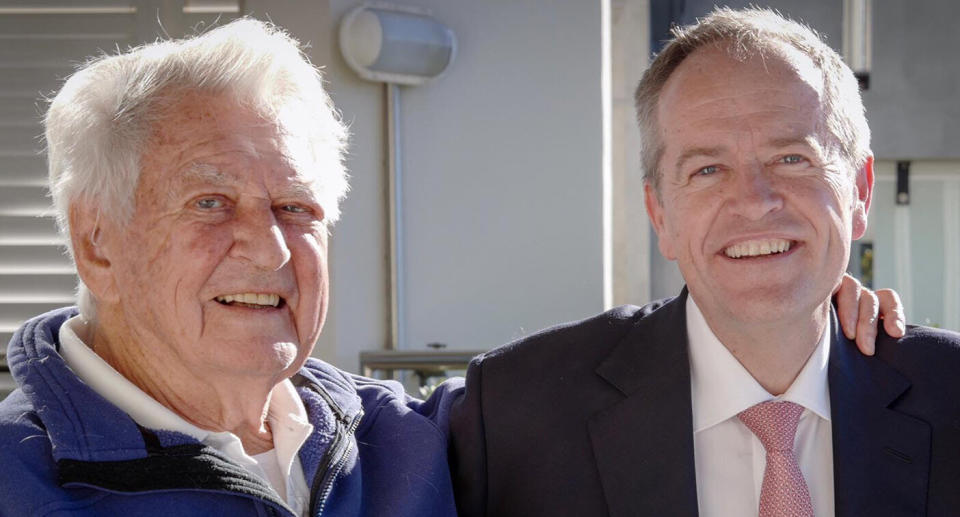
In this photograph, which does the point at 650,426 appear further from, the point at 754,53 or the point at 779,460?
the point at 754,53

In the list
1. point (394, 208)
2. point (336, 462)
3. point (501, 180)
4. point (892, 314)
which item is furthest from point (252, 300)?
point (501, 180)

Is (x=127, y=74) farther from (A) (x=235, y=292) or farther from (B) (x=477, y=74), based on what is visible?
(B) (x=477, y=74)

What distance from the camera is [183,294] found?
6.02 feet

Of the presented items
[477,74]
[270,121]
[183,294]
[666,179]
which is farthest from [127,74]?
[477,74]

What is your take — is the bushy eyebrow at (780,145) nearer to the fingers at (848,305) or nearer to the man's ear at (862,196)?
the man's ear at (862,196)

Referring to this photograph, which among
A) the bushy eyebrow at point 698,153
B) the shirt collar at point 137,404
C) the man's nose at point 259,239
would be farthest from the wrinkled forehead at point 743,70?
the shirt collar at point 137,404

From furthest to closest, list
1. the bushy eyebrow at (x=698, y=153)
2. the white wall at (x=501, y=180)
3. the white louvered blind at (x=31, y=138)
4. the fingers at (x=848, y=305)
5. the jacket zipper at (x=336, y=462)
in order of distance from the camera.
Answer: the white wall at (x=501, y=180)
the white louvered blind at (x=31, y=138)
the fingers at (x=848, y=305)
the bushy eyebrow at (x=698, y=153)
the jacket zipper at (x=336, y=462)

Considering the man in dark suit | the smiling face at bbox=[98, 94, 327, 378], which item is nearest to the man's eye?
the smiling face at bbox=[98, 94, 327, 378]

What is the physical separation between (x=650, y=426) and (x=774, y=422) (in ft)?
0.73

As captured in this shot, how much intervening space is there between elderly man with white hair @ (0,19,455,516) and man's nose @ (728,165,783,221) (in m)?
0.74

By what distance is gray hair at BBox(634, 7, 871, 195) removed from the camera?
2.21 metres

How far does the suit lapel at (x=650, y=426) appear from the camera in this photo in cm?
212

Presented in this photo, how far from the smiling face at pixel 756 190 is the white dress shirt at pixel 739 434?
11 centimetres

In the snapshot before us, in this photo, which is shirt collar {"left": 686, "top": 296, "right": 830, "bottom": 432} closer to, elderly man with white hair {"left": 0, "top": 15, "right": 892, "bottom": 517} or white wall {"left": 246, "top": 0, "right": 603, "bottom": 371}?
elderly man with white hair {"left": 0, "top": 15, "right": 892, "bottom": 517}
